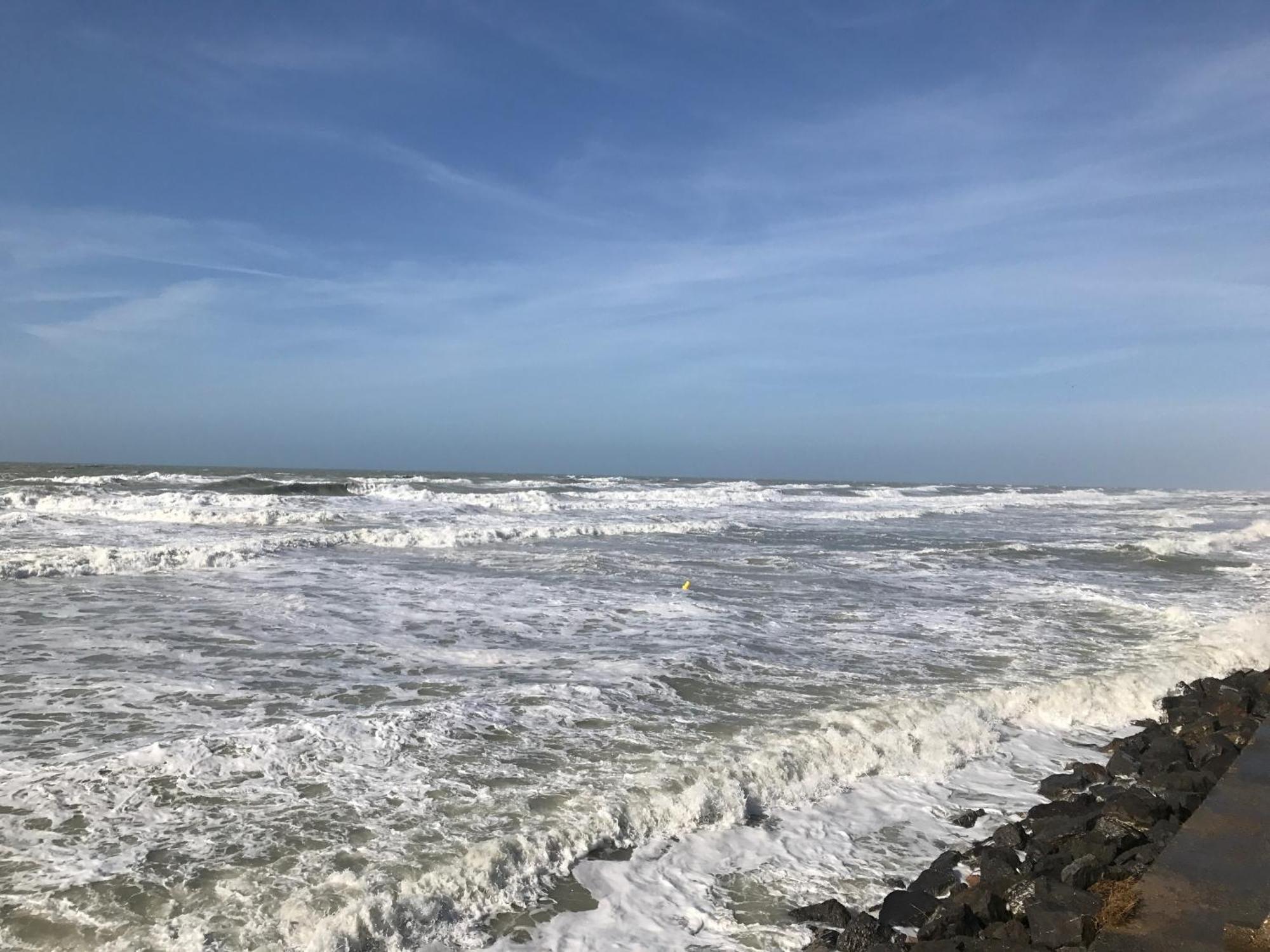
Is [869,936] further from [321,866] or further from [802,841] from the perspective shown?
[321,866]

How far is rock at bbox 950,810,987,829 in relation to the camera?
5.27 m

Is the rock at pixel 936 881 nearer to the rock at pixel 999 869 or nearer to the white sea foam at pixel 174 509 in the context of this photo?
the rock at pixel 999 869

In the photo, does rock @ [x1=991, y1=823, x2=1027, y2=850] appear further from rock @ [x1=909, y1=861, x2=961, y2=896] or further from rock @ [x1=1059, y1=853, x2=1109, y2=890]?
rock @ [x1=1059, y1=853, x2=1109, y2=890]

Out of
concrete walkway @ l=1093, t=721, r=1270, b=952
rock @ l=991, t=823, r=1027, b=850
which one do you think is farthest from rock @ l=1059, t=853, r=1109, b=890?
rock @ l=991, t=823, r=1027, b=850

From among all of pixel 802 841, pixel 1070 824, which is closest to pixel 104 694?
pixel 802 841

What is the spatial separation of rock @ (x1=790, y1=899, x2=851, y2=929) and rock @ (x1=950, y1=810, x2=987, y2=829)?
1586 mm

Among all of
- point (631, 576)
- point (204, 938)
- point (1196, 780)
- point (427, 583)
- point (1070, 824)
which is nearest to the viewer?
point (204, 938)

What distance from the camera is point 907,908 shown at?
4.03 m

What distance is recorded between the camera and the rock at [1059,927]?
340 cm

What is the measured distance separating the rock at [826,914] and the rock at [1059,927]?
831mm

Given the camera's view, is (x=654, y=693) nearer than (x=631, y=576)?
Yes

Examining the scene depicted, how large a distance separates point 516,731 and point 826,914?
2926 millimetres

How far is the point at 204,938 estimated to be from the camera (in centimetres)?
358

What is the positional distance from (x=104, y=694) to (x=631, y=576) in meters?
9.03
